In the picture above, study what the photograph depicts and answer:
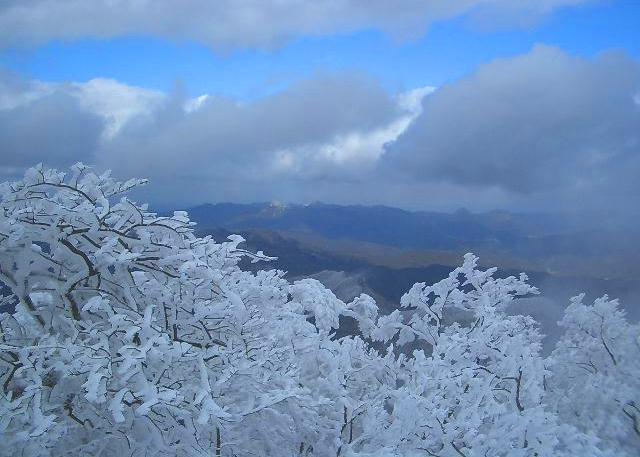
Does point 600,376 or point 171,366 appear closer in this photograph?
point 171,366

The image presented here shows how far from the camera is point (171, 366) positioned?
5336 millimetres

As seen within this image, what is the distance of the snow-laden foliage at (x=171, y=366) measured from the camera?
4.82 metres

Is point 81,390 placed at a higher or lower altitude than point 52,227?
lower

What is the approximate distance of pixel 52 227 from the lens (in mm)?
5461

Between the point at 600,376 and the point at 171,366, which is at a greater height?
the point at 171,366

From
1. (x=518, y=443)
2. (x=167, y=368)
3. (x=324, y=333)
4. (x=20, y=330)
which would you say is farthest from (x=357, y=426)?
(x=20, y=330)

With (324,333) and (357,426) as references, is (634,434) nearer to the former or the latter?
(357,426)

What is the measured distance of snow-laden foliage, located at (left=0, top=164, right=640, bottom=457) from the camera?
482cm

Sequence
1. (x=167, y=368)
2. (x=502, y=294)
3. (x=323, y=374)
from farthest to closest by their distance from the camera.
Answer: (x=502, y=294), (x=323, y=374), (x=167, y=368)

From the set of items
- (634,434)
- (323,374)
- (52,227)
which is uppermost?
(52,227)

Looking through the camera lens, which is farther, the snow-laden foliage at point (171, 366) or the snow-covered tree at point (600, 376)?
the snow-covered tree at point (600, 376)

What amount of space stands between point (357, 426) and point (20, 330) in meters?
4.80

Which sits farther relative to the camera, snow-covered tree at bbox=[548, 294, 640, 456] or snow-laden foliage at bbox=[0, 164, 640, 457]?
snow-covered tree at bbox=[548, 294, 640, 456]

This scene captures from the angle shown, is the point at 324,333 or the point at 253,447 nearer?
the point at 253,447
